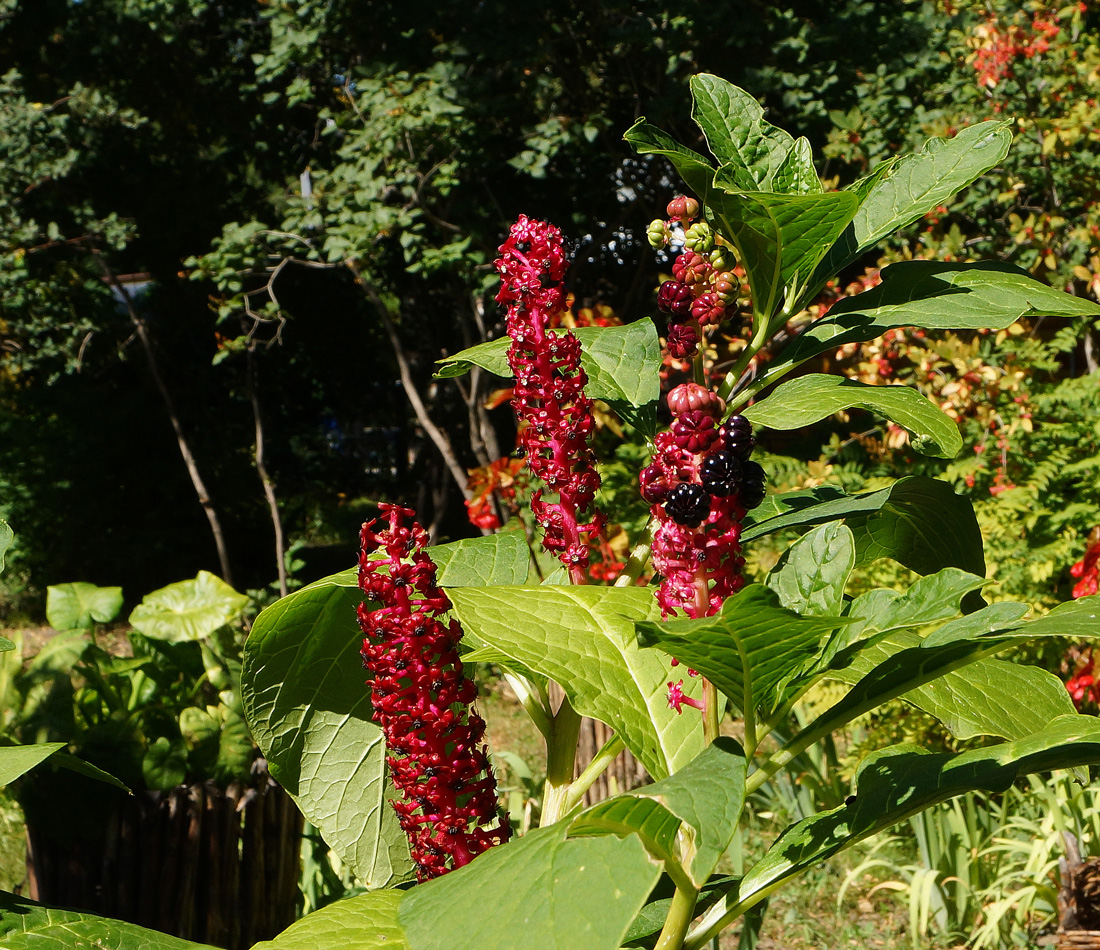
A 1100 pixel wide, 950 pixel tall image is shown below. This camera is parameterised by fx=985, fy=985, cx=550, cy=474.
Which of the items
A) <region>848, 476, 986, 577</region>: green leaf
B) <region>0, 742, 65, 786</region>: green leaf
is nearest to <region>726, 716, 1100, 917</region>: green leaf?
<region>848, 476, 986, 577</region>: green leaf

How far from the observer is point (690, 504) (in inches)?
23.3

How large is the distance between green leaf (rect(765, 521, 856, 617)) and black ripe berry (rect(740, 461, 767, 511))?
0.06 metres

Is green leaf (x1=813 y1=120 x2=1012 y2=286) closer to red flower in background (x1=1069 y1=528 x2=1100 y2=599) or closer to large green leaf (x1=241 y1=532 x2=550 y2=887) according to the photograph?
large green leaf (x1=241 y1=532 x2=550 y2=887)

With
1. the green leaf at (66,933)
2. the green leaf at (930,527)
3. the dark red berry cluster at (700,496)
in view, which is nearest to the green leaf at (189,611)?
Answer: the green leaf at (66,933)

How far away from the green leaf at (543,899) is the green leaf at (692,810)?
0.03m

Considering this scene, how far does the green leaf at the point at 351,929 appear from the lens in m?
0.66

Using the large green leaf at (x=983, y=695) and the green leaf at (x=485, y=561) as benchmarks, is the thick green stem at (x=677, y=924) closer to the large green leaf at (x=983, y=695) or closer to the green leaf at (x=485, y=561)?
the large green leaf at (x=983, y=695)

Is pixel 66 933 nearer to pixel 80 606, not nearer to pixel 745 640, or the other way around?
pixel 745 640

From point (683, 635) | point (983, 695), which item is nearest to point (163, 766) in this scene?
point (983, 695)

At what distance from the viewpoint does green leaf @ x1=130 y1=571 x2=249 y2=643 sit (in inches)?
140

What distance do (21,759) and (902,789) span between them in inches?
26.4

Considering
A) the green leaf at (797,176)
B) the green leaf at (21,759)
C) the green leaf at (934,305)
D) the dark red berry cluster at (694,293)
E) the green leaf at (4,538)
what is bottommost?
the green leaf at (21,759)

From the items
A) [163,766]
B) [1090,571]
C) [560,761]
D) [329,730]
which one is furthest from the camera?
[1090,571]

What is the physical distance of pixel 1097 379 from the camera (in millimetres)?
5031
